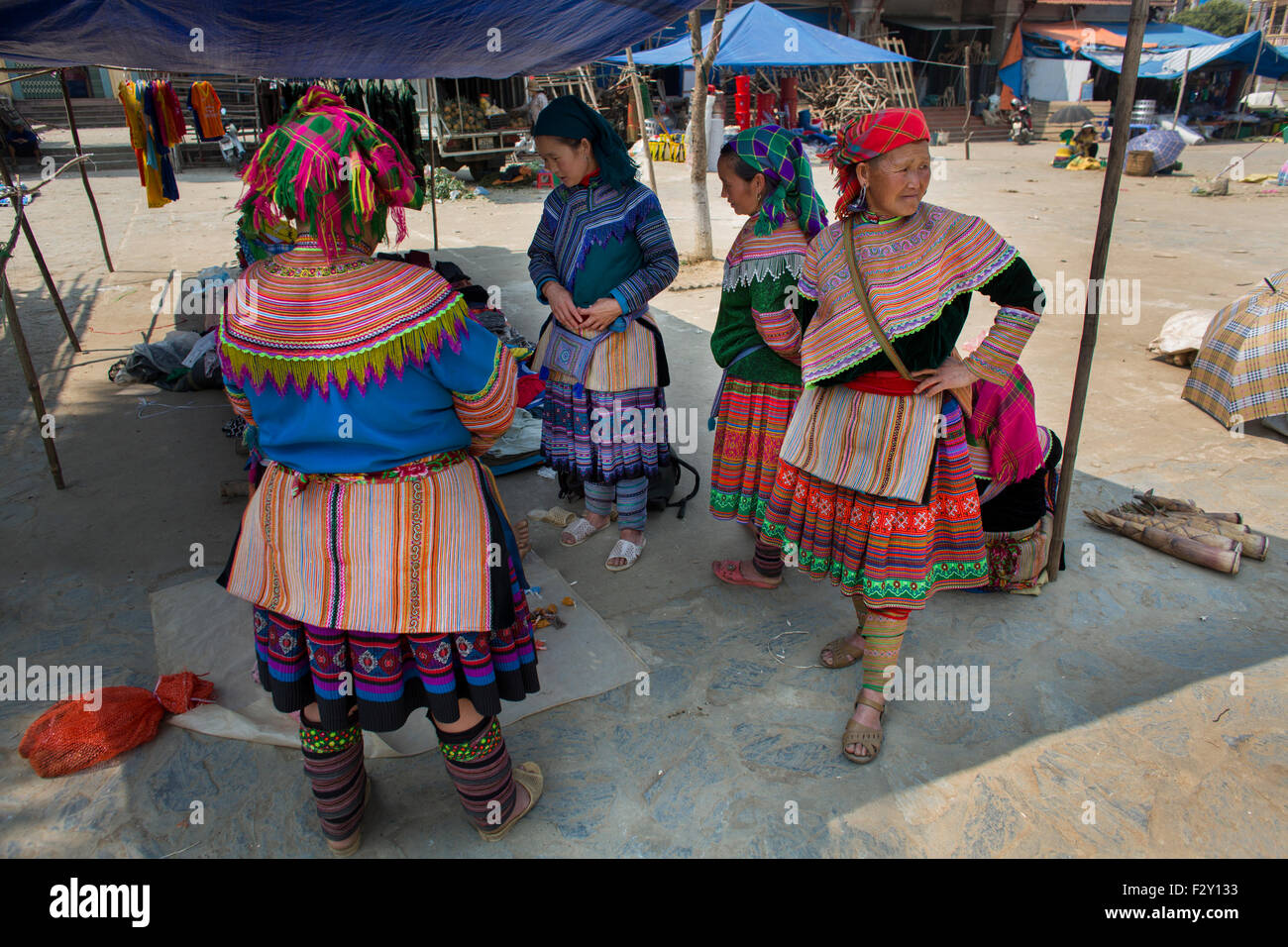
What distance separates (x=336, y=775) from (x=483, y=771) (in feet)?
1.21

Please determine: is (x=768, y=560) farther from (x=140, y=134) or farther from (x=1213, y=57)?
(x=1213, y=57)

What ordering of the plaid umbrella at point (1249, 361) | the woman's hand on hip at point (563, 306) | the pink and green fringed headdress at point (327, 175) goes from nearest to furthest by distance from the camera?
the pink and green fringed headdress at point (327, 175)
the woman's hand on hip at point (563, 306)
the plaid umbrella at point (1249, 361)

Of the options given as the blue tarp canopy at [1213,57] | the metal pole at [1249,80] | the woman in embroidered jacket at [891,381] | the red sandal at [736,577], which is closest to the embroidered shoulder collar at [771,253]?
the woman in embroidered jacket at [891,381]

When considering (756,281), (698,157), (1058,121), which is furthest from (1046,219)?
(1058,121)

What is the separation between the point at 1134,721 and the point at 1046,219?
1076cm

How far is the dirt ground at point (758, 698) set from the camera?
7.25ft

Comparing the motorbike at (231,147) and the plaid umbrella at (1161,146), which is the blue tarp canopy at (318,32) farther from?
the plaid umbrella at (1161,146)

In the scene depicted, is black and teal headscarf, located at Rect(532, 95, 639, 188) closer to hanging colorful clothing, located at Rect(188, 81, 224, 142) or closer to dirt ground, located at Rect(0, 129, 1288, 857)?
dirt ground, located at Rect(0, 129, 1288, 857)

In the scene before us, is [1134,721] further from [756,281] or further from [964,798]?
[756,281]

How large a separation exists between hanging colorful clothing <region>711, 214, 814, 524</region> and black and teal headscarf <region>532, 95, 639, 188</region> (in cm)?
55

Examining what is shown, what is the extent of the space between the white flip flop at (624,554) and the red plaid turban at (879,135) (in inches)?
73.8

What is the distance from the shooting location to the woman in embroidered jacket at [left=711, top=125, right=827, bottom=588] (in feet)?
8.93
